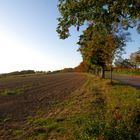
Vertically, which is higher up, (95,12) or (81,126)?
(95,12)

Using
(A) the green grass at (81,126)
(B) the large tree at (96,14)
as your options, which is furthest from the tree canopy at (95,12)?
(A) the green grass at (81,126)

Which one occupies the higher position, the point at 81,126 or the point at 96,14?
the point at 96,14

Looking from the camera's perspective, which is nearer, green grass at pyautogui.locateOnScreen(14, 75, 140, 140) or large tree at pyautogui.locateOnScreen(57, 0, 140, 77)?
green grass at pyautogui.locateOnScreen(14, 75, 140, 140)

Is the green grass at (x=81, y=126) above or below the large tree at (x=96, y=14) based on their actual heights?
below

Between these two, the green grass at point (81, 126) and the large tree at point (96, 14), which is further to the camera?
the large tree at point (96, 14)

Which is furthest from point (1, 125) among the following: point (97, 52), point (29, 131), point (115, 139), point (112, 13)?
point (97, 52)

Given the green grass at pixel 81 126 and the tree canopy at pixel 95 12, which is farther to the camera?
the tree canopy at pixel 95 12

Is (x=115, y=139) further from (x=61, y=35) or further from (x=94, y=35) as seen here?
(x=94, y=35)

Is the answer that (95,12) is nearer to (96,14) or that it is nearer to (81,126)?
(96,14)

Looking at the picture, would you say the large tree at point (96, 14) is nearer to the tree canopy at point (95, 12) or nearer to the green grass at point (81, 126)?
the tree canopy at point (95, 12)

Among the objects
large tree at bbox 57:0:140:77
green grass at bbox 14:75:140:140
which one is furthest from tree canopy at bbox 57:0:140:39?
green grass at bbox 14:75:140:140

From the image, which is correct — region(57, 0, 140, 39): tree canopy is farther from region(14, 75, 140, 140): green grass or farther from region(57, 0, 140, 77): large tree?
region(14, 75, 140, 140): green grass

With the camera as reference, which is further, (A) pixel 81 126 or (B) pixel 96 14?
(B) pixel 96 14

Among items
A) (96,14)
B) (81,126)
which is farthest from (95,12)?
(81,126)
